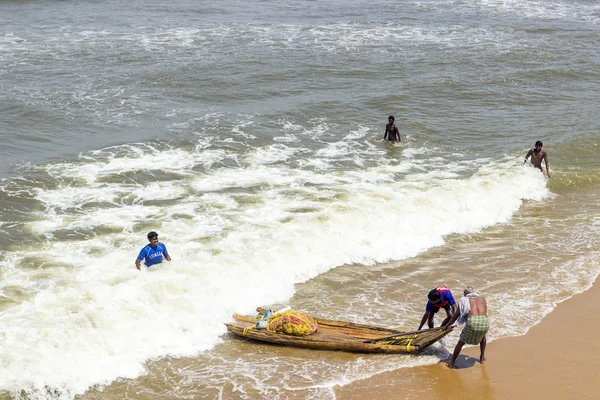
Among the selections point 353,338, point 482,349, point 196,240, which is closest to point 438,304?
point 482,349

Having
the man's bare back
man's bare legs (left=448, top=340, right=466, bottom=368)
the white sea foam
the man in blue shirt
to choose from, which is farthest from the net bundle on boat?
the man in blue shirt

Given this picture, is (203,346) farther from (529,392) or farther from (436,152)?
(436,152)

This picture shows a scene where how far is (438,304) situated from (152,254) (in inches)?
191

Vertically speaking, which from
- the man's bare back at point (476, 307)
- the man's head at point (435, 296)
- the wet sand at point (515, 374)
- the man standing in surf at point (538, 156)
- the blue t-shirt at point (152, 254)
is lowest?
the wet sand at point (515, 374)

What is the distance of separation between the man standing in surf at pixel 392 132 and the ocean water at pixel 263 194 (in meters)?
0.30

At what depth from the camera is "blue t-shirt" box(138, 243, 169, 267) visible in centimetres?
1179

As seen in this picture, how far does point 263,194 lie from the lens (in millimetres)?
15797

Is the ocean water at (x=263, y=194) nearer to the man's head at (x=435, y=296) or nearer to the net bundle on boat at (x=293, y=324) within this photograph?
the net bundle on boat at (x=293, y=324)

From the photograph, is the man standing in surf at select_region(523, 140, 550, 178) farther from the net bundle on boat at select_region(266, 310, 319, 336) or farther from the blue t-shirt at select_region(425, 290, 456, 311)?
the net bundle on boat at select_region(266, 310, 319, 336)

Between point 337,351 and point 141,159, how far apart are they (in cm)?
934

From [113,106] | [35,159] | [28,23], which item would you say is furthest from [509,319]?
[28,23]

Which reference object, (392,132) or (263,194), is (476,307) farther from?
(392,132)

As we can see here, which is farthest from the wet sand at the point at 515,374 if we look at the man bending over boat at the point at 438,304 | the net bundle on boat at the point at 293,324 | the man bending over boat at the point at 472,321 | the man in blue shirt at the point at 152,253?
the man in blue shirt at the point at 152,253

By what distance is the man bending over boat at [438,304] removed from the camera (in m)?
10.0
